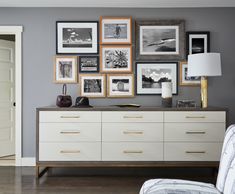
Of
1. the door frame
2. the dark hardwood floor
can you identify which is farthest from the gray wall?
the dark hardwood floor

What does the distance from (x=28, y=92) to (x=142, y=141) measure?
1.80 meters

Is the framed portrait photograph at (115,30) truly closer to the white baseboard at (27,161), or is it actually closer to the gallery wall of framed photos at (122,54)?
the gallery wall of framed photos at (122,54)

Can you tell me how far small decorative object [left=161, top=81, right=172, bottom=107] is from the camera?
3590 millimetres

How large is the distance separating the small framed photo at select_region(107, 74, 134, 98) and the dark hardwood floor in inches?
42.5

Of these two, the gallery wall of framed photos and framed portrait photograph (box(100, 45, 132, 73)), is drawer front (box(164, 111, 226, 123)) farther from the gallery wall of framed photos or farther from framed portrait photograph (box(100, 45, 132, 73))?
framed portrait photograph (box(100, 45, 132, 73))

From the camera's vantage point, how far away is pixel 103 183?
10.8 ft

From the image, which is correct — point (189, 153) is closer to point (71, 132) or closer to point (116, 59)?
point (71, 132)

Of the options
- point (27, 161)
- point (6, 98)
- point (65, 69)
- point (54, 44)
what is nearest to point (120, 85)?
point (65, 69)

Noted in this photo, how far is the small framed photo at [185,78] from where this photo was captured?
3924 millimetres

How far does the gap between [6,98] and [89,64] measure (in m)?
1.76

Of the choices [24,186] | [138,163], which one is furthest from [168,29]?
[24,186]

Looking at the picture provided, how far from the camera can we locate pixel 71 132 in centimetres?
339

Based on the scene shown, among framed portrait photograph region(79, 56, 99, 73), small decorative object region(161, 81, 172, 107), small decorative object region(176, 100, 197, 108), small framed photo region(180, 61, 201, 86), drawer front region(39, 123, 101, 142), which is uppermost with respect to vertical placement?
framed portrait photograph region(79, 56, 99, 73)

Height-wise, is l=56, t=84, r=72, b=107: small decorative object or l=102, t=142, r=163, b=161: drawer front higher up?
l=56, t=84, r=72, b=107: small decorative object
